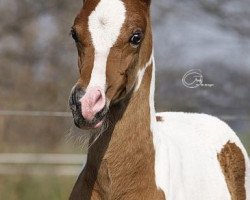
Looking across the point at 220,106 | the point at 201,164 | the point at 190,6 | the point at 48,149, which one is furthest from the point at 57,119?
the point at 201,164

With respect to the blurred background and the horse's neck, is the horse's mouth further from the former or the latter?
the blurred background

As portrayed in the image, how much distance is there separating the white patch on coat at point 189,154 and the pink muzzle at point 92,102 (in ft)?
2.01

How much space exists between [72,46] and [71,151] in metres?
2.77

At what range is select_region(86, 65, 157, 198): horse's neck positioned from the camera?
4.29 metres

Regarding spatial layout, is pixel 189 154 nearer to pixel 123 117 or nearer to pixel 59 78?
pixel 123 117

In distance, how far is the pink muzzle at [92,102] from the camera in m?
3.86

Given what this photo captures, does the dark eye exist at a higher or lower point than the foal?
higher

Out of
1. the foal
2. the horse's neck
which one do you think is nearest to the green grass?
the foal

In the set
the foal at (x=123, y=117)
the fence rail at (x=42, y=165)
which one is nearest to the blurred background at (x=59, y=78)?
the fence rail at (x=42, y=165)

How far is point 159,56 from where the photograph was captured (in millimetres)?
12211

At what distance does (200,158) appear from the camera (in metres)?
4.98

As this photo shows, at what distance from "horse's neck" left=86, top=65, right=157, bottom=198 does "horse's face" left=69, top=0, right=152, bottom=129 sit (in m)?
0.15

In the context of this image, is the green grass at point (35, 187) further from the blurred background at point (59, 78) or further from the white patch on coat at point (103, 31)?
the white patch on coat at point (103, 31)

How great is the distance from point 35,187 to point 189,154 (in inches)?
184
